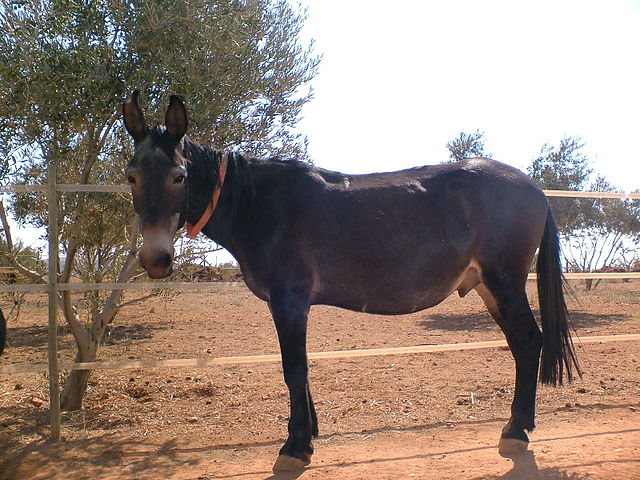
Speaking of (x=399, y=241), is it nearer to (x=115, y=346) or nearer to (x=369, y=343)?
(x=369, y=343)

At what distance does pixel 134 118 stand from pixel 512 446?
3200 mm

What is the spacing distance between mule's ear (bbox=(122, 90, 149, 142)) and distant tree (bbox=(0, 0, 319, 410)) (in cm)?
114

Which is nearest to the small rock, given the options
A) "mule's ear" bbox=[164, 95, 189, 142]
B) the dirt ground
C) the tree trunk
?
the dirt ground

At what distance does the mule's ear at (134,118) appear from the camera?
328cm

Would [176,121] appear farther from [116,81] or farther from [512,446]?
[512,446]

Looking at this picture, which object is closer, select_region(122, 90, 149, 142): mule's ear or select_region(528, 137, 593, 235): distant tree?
select_region(122, 90, 149, 142): mule's ear

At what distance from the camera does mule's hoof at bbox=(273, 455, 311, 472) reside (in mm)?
3416

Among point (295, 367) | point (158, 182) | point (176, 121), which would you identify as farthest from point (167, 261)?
A: point (295, 367)

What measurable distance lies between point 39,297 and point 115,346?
20.3 ft

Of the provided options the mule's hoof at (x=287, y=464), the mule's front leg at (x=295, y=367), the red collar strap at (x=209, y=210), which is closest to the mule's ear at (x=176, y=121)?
the red collar strap at (x=209, y=210)

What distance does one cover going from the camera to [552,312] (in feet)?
13.2

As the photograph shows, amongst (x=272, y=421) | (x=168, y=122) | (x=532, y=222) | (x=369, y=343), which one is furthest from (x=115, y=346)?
(x=532, y=222)

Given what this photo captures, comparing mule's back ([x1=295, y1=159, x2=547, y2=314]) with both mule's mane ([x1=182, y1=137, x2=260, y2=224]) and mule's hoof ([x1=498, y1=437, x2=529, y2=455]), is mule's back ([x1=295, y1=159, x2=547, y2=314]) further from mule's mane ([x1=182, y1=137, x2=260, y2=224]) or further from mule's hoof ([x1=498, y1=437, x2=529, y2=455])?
mule's hoof ([x1=498, y1=437, x2=529, y2=455])

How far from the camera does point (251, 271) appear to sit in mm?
3551
